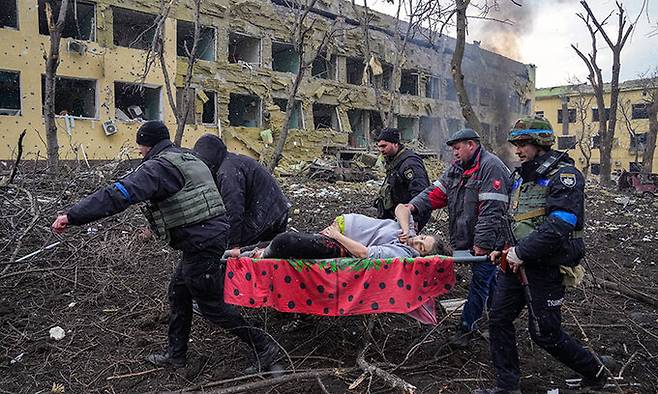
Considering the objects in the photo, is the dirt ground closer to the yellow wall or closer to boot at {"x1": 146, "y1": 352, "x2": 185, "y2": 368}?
boot at {"x1": 146, "y1": 352, "x2": 185, "y2": 368}

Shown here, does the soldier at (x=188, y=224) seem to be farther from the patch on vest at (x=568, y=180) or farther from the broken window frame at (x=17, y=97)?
the broken window frame at (x=17, y=97)

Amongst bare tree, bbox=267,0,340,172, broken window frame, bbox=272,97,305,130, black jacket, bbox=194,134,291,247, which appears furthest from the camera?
broken window frame, bbox=272,97,305,130

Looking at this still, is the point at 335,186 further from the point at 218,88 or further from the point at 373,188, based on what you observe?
the point at 218,88

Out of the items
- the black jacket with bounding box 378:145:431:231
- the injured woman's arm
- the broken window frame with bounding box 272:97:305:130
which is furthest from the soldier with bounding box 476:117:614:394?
the broken window frame with bounding box 272:97:305:130

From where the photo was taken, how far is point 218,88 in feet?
67.1

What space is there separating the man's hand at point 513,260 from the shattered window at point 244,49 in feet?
66.9

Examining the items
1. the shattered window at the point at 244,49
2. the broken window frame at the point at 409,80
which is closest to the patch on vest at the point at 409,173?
the shattered window at the point at 244,49

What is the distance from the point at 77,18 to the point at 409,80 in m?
19.0

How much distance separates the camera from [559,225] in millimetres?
2883

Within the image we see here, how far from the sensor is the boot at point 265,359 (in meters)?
3.60

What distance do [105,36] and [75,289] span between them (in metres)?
14.7

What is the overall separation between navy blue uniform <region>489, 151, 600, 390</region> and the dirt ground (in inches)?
12.5

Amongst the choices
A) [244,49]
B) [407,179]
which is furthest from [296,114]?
[407,179]

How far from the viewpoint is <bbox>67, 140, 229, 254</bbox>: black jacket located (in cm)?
305
